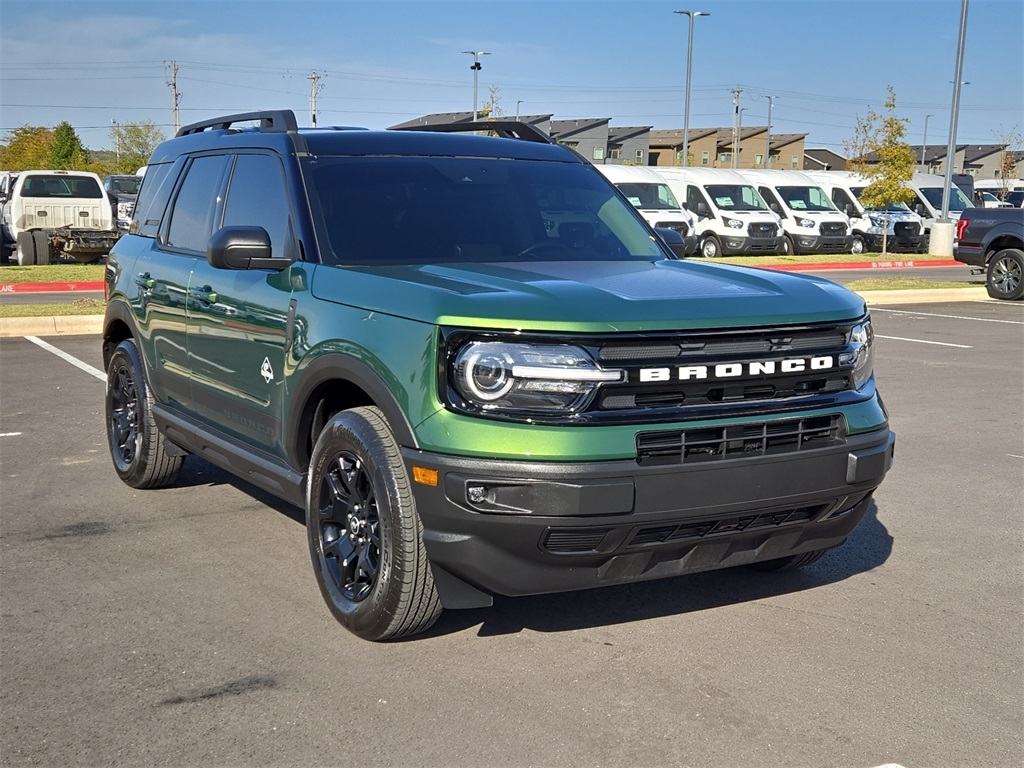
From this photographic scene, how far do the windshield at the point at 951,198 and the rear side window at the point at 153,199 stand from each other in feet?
108

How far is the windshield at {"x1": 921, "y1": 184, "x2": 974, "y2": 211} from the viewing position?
1401 inches

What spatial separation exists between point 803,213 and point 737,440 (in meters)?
28.7

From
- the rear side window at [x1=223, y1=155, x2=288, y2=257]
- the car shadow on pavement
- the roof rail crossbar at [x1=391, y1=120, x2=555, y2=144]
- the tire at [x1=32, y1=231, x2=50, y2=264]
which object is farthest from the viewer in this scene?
the tire at [x1=32, y1=231, x2=50, y2=264]

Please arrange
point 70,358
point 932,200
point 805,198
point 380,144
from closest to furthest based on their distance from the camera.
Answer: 1. point 380,144
2. point 70,358
3. point 805,198
4. point 932,200

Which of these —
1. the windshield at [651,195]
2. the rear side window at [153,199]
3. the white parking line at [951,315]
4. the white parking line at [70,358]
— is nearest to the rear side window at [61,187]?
the white parking line at [70,358]

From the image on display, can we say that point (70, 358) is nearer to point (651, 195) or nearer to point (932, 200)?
point (651, 195)

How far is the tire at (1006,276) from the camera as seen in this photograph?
62.2 ft

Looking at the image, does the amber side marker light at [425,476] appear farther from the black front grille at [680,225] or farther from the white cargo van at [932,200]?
the white cargo van at [932,200]

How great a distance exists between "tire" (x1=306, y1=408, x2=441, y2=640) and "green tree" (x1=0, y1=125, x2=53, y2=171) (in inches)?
3097

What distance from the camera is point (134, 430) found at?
21.5 feet

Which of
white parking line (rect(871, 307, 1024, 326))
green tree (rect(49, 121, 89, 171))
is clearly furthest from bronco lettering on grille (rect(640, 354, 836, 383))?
green tree (rect(49, 121, 89, 171))

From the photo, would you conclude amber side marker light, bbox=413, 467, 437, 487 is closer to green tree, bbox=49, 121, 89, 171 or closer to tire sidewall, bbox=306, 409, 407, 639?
tire sidewall, bbox=306, 409, 407, 639

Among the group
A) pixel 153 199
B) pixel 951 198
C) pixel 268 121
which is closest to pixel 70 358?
pixel 153 199

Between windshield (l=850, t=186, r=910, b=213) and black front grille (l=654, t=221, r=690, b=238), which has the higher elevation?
windshield (l=850, t=186, r=910, b=213)
